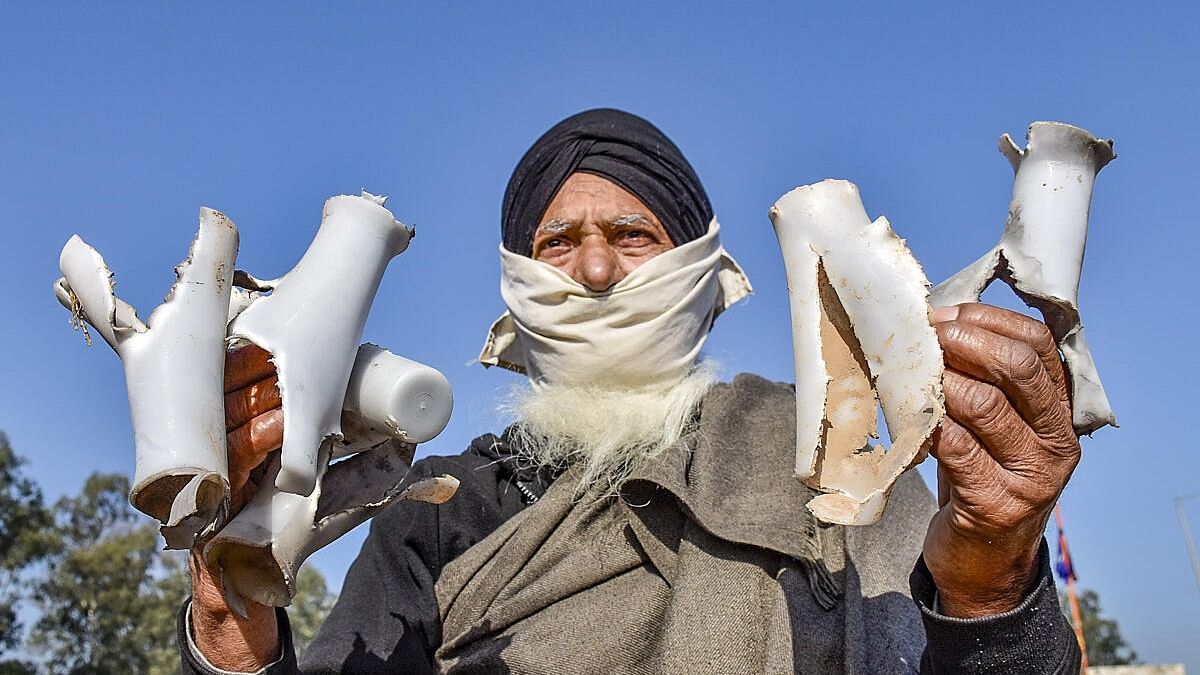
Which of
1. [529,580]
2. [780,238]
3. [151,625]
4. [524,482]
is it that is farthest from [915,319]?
[151,625]

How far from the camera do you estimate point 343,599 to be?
2.41 m

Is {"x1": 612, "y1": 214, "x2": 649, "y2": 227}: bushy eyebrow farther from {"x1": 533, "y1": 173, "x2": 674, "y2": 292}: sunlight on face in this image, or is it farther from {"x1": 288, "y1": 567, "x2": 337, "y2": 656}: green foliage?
{"x1": 288, "y1": 567, "x2": 337, "y2": 656}: green foliage

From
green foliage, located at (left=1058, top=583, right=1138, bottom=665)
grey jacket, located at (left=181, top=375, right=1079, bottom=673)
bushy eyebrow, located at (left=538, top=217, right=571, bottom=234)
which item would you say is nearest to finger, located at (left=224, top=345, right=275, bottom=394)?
grey jacket, located at (left=181, top=375, right=1079, bottom=673)

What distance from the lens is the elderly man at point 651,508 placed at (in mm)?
1490

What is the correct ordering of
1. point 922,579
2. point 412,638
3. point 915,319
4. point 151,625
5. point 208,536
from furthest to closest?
point 151,625 < point 412,638 < point 922,579 < point 208,536 < point 915,319

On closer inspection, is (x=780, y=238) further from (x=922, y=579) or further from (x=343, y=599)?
(x=343, y=599)

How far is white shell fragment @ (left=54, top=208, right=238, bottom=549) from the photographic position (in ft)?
4.57

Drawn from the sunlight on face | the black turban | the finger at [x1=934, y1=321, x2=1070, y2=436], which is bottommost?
the finger at [x1=934, y1=321, x2=1070, y2=436]

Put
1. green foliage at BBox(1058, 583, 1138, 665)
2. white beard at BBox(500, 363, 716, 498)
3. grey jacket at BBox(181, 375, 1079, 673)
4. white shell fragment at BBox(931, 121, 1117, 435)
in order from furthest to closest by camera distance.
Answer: green foliage at BBox(1058, 583, 1138, 665) → white beard at BBox(500, 363, 716, 498) → grey jacket at BBox(181, 375, 1079, 673) → white shell fragment at BBox(931, 121, 1117, 435)

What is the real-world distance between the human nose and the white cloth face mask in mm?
26

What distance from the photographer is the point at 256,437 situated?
5.06 feet

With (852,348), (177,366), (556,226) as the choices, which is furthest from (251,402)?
(556,226)

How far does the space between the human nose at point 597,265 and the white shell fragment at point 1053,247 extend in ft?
3.98

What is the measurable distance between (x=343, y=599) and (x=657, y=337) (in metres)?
1.00
